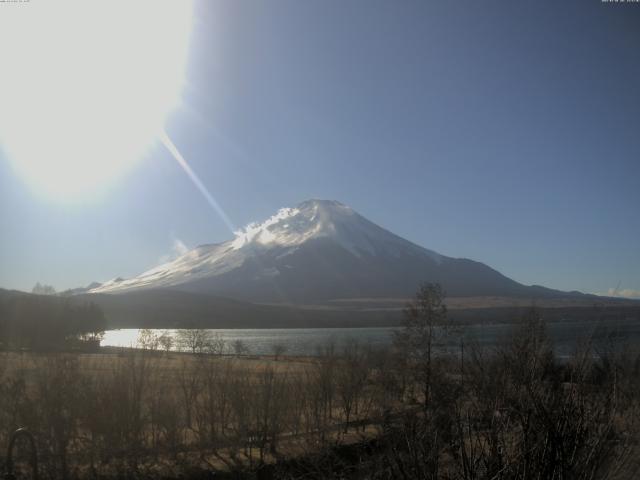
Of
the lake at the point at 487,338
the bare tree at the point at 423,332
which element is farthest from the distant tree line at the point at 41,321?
the bare tree at the point at 423,332

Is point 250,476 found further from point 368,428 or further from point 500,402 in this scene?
point 500,402

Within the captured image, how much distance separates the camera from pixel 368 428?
24.5 meters

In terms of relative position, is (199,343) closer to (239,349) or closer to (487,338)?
(239,349)

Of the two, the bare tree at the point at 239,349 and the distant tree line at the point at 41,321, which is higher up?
the distant tree line at the point at 41,321

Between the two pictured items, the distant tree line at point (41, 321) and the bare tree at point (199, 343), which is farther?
the bare tree at point (199, 343)

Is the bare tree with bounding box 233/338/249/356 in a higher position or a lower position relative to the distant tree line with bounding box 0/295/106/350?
lower

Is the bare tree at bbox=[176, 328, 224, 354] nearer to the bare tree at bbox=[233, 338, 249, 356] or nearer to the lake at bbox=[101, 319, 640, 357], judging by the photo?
the bare tree at bbox=[233, 338, 249, 356]

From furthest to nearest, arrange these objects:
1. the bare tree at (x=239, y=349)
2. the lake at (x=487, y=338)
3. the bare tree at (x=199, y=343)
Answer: the bare tree at (x=239, y=349) → the bare tree at (x=199, y=343) → the lake at (x=487, y=338)

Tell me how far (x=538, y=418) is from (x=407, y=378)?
1160 inches

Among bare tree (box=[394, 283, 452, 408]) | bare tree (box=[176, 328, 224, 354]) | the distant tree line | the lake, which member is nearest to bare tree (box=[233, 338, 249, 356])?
the lake

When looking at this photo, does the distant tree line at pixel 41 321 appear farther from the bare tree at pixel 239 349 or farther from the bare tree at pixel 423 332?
the bare tree at pixel 423 332

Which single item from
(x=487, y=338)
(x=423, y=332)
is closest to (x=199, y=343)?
(x=487, y=338)

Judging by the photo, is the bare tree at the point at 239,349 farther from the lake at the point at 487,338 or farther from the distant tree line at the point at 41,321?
the distant tree line at the point at 41,321

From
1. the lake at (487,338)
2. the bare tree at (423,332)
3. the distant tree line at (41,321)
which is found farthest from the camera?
the distant tree line at (41,321)
